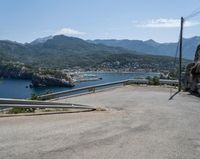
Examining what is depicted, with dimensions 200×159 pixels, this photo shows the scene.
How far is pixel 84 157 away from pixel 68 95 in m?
12.9

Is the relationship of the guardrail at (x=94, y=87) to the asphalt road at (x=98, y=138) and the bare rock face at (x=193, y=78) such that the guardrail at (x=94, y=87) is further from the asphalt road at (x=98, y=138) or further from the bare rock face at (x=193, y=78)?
the asphalt road at (x=98, y=138)

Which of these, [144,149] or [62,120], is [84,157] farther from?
[62,120]

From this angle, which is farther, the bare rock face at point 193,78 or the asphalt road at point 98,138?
the bare rock face at point 193,78

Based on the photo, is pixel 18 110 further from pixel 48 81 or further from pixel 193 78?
pixel 48 81

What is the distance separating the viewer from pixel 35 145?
584cm

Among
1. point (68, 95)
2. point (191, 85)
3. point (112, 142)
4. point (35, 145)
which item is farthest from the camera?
point (191, 85)

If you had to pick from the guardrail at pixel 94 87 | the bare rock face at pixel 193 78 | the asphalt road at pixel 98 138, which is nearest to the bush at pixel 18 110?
the asphalt road at pixel 98 138

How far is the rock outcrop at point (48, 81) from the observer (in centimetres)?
13870

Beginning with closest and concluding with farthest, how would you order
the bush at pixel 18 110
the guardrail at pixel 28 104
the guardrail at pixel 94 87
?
1. the guardrail at pixel 28 104
2. the bush at pixel 18 110
3. the guardrail at pixel 94 87

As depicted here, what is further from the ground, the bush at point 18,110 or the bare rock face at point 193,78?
the bare rock face at point 193,78

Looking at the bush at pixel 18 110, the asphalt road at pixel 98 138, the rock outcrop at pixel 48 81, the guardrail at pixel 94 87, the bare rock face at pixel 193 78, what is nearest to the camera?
the asphalt road at pixel 98 138

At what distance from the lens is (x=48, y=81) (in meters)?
144

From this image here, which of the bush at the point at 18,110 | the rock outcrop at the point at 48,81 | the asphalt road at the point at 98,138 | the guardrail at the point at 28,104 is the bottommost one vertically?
the rock outcrop at the point at 48,81

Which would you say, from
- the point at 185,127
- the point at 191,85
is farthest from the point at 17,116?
the point at 191,85
